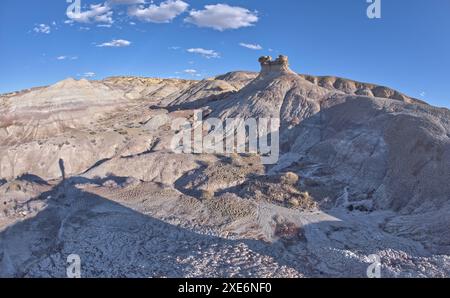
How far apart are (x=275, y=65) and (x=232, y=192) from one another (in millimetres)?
23810

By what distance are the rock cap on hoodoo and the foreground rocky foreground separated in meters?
3.49

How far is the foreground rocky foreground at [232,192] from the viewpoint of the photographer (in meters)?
20.4

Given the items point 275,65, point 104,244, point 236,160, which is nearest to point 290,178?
point 236,160

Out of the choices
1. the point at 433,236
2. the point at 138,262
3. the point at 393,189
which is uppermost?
the point at 393,189

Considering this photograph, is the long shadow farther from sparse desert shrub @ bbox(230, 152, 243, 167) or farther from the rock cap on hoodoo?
the rock cap on hoodoo

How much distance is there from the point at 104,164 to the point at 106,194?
5305mm

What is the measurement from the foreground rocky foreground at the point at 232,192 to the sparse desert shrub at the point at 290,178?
225 millimetres

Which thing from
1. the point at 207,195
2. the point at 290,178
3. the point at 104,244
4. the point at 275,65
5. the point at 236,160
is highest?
the point at 275,65

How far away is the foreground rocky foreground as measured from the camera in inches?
803

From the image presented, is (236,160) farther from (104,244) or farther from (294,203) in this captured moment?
(104,244)

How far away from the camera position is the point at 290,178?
95.6 feet
